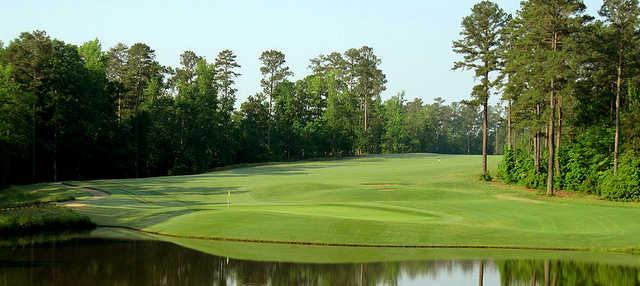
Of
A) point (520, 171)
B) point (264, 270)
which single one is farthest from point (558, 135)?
point (264, 270)

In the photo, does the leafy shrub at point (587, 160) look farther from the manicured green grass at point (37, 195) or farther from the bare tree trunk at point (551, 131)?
the manicured green grass at point (37, 195)

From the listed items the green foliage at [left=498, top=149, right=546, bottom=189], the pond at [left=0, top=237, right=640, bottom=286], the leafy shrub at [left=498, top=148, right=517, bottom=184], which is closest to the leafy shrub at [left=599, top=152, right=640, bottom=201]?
the green foliage at [left=498, top=149, right=546, bottom=189]

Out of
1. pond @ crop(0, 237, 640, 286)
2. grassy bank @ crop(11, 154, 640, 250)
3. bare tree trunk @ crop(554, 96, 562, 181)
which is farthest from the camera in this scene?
bare tree trunk @ crop(554, 96, 562, 181)

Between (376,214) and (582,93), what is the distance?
22916 millimetres

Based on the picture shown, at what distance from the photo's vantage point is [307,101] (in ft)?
381

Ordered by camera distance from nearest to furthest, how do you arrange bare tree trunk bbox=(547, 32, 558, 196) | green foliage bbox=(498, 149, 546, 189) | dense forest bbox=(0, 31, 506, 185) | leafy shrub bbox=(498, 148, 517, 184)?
bare tree trunk bbox=(547, 32, 558, 196), green foliage bbox=(498, 149, 546, 189), leafy shrub bbox=(498, 148, 517, 184), dense forest bbox=(0, 31, 506, 185)

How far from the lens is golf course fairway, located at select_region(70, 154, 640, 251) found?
103 feet

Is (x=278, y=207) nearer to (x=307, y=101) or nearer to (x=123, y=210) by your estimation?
(x=123, y=210)

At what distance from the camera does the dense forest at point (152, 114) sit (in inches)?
2872

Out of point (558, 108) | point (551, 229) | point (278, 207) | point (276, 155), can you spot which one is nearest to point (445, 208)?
point (551, 229)

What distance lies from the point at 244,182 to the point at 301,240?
32.3 m

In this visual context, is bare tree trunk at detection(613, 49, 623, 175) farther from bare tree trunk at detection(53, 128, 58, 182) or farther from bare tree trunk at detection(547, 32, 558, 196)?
bare tree trunk at detection(53, 128, 58, 182)

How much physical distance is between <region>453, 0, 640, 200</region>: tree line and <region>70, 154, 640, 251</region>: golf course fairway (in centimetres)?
264

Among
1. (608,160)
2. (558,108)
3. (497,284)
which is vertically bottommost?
(497,284)
